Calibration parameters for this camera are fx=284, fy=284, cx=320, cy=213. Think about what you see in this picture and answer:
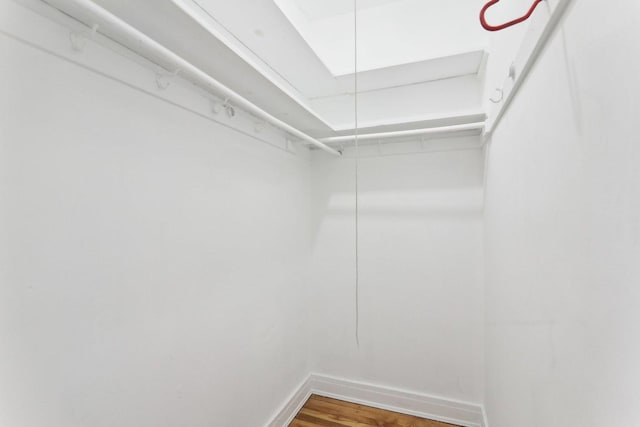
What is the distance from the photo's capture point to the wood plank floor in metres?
2.16

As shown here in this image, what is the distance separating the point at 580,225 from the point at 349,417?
230 cm

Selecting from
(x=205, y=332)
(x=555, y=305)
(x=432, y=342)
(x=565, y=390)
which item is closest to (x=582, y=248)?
(x=555, y=305)

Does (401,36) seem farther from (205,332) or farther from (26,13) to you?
(205,332)

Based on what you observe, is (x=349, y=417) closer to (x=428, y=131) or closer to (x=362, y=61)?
(x=428, y=131)

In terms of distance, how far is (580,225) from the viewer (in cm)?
60

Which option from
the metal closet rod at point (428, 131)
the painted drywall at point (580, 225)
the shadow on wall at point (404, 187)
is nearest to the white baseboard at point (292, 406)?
the shadow on wall at point (404, 187)

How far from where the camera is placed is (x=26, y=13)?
0.82 meters

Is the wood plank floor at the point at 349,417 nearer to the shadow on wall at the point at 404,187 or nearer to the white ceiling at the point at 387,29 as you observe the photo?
the shadow on wall at the point at 404,187

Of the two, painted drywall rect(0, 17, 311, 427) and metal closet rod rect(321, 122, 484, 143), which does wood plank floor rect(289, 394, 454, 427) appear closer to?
painted drywall rect(0, 17, 311, 427)

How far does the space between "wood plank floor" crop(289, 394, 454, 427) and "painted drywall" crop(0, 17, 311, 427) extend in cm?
55

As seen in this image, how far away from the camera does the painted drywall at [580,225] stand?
1.45 ft

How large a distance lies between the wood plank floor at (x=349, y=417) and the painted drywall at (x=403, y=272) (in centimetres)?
21

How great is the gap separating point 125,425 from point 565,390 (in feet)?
4.68

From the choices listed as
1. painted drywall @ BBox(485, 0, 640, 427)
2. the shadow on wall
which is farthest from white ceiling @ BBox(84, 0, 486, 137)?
painted drywall @ BBox(485, 0, 640, 427)
